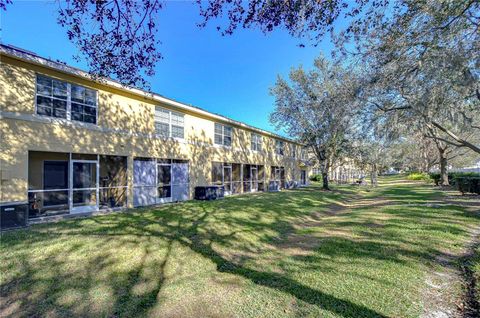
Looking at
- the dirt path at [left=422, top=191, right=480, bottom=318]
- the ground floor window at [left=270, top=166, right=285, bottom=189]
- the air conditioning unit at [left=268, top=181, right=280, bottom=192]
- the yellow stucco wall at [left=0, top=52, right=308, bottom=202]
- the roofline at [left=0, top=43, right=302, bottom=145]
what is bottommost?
the dirt path at [left=422, top=191, right=480, bottom=318]

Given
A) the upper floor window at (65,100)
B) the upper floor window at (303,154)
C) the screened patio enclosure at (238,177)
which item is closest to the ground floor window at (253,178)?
the screened patio enclosure at (238,177)

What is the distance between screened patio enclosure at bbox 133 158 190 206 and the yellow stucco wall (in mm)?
409

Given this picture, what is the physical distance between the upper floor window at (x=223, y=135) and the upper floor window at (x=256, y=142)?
367 cm

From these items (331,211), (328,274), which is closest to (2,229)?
(328,274)

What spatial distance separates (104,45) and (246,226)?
6.60m

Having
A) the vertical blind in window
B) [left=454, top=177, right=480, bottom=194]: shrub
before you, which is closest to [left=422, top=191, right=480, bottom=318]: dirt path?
[left=454, top=177, right=480, bottom=194]: shrub

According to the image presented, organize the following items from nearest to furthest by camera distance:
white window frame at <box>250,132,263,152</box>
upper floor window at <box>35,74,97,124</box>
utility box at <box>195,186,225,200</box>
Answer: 1. upper floor window at <box>35,74,97,124</box>
2. utility box at <box>195,186,225,200</box>
3. white window frame at <box>250,132,263,152</box>

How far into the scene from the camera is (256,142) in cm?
2327

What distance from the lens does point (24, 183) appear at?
28.4ft

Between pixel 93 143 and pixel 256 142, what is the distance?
14740mm

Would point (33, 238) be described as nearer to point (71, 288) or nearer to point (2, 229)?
point (2, 229)

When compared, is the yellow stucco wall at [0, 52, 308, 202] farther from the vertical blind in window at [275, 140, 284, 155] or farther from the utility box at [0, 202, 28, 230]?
the vertical blind in window at [275, 140, 284, 155]

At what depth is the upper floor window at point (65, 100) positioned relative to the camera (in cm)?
923

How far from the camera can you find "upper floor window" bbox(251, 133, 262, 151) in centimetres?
2280
